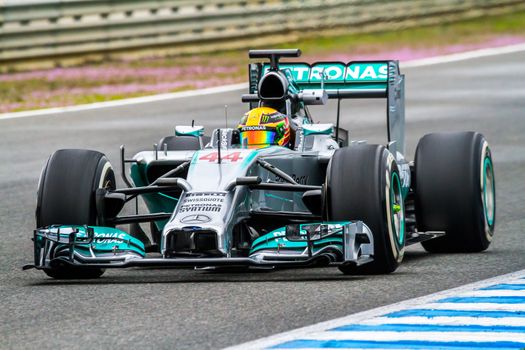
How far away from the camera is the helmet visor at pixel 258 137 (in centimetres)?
1060

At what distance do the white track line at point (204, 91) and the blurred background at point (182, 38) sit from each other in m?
0.35

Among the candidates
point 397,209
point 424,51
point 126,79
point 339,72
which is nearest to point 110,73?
point 126,79

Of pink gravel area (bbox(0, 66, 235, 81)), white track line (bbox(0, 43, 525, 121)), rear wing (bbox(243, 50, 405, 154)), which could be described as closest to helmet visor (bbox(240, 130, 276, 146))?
rear wing (bbox(243, 50, 405, 154))

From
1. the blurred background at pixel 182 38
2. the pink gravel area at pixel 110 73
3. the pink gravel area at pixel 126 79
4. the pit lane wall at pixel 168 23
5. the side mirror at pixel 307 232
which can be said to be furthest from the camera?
the pit lane wall at pixel 168 23

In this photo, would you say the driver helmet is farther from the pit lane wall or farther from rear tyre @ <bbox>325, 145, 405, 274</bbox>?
the pit lane wall

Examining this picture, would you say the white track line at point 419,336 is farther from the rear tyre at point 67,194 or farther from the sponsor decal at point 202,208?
the rear tyre at point 67,194

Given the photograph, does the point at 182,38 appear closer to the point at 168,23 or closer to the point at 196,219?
the point at 168,23

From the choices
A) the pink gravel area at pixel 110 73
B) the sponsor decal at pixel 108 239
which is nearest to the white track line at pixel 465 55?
the pink gravel area at pixel 110 73

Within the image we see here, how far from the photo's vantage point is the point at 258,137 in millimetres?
10609

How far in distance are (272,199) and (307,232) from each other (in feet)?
3.63

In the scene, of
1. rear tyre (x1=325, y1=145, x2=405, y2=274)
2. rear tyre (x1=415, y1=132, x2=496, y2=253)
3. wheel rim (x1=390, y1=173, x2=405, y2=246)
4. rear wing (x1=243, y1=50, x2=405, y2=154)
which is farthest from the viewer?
rear wing (x1=243, y1=50, x2=405, y2=154)

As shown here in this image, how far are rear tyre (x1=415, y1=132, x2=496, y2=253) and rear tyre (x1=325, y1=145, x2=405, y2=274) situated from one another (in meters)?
1.13

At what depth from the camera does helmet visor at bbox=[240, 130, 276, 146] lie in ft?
34.8

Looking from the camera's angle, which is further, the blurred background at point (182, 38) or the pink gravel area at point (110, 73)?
the pink gravel area at point (110, 73)
